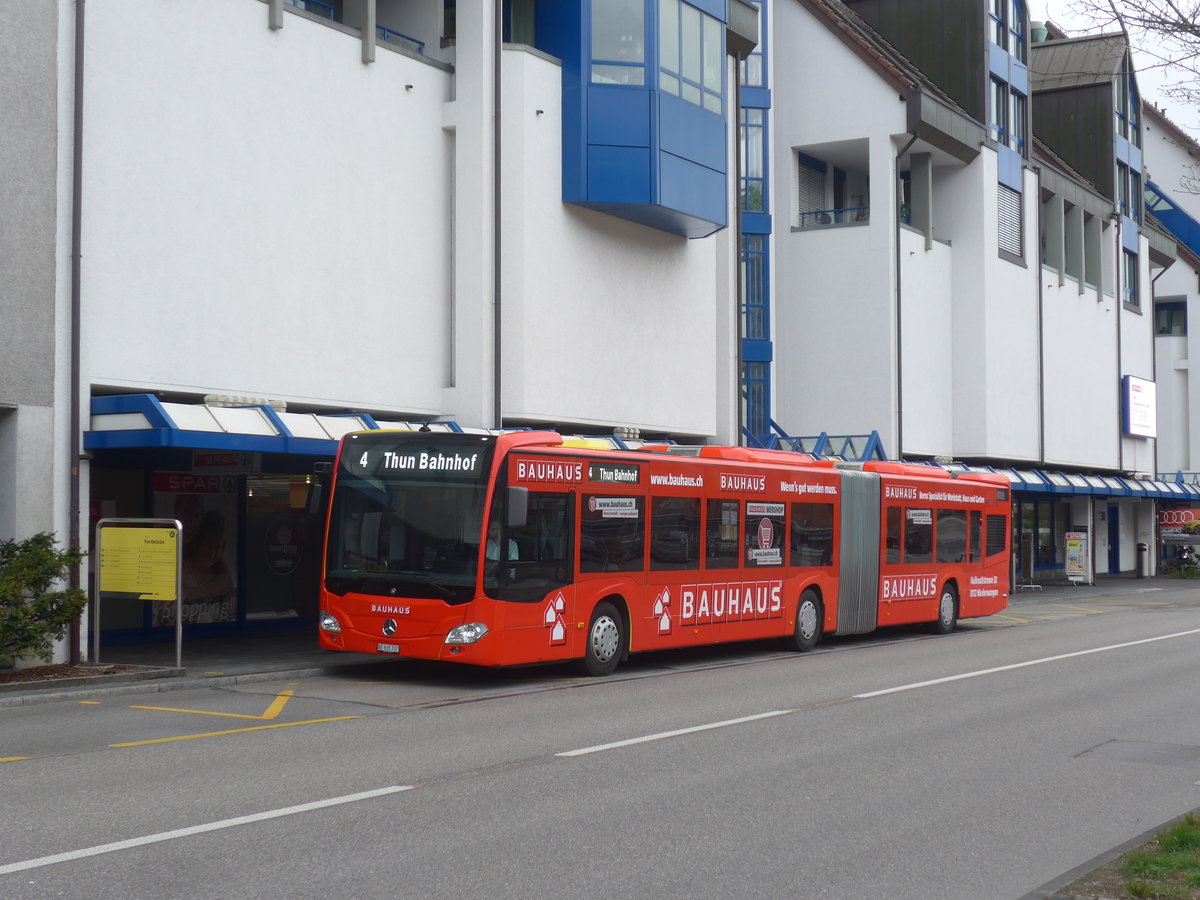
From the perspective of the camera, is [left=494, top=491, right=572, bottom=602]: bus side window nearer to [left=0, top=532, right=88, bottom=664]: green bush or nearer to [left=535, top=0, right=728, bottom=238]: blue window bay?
[left=0, top=532, right=88, bottom=664]: green bush

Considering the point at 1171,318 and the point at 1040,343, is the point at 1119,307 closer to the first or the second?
the point at 1040,343

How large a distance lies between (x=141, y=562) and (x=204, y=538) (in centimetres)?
477

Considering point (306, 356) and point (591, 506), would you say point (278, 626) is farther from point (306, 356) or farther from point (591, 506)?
point (591, 506)

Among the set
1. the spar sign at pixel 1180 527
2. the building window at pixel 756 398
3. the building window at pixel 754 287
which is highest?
the building window at pixel 754 287

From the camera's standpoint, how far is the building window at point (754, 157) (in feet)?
121

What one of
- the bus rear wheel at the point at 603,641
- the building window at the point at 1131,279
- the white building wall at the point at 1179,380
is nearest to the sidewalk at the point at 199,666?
the bus rear wheel at the point at 603,641

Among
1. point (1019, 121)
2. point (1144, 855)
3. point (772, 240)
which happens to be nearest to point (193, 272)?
point (1144, 855)

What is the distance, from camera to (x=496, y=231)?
22.0 meters

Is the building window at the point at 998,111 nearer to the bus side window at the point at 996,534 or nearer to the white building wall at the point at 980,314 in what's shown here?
the white building wall at the point at 980,314

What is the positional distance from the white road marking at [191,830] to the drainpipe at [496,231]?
45.1ft

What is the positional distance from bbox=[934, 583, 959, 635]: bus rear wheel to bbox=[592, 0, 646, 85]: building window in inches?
422

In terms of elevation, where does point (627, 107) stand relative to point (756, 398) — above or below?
above

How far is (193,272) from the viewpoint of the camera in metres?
18.0

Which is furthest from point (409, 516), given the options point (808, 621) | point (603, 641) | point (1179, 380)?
point (1179, 380)
